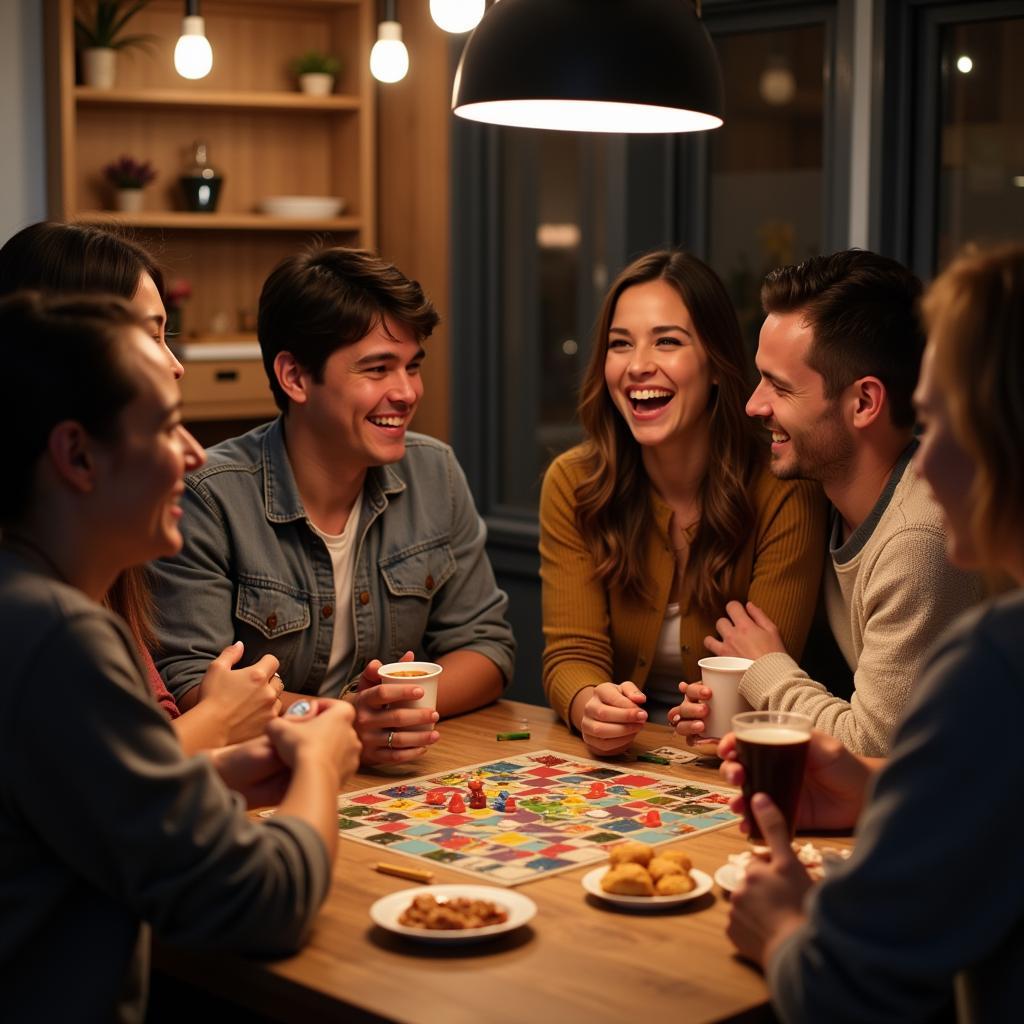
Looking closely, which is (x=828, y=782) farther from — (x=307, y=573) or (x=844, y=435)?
(x=307, y=573)

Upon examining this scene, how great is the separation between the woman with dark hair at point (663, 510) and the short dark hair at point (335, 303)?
39 centimetres

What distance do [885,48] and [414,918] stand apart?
2991 millimetres

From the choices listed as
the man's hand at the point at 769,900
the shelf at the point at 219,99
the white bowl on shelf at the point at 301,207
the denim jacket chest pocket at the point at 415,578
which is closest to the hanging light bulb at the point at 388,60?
the shelf at the point at 219,99

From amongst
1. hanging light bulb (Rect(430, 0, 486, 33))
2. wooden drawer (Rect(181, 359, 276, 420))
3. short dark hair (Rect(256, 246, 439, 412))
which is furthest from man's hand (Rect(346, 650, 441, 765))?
wooden drawer (Rect(181, 359, 276, 420))

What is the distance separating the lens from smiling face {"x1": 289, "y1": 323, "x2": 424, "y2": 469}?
2693mm

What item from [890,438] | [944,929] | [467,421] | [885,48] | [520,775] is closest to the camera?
[944,929]

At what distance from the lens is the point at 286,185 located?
529cm

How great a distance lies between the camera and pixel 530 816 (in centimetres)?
204

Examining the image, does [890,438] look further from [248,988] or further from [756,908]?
[248,988]

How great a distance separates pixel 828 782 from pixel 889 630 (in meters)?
0.39

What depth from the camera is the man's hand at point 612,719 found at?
229cm

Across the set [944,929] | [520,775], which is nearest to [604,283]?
[520,775]

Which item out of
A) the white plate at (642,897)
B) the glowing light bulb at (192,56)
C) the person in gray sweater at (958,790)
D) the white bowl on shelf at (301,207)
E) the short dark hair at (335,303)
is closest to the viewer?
the person in gray sweater at (958,790)

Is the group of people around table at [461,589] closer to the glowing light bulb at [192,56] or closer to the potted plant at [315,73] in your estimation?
the glowing light bulb at [192,56]
